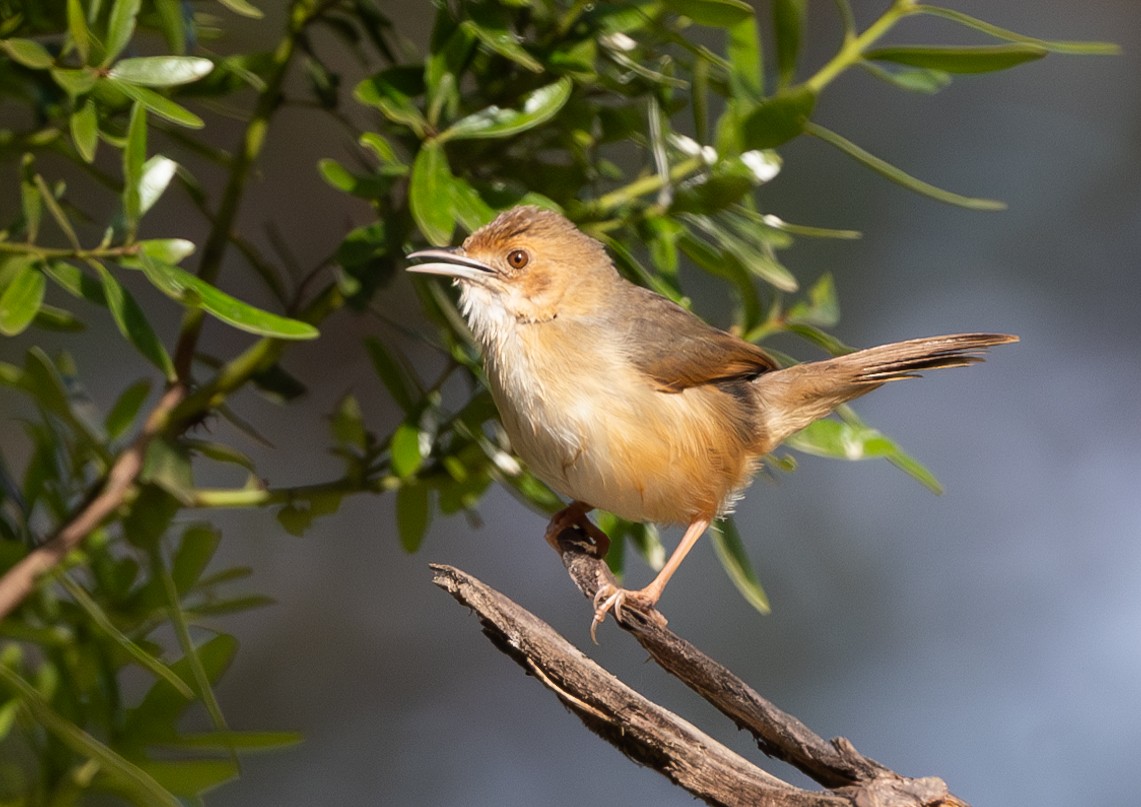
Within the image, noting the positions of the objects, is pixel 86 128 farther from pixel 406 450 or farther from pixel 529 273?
pixel 529 273

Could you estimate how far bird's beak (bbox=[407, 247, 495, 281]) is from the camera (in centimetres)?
179

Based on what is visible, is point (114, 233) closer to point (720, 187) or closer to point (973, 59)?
point (720, 187)

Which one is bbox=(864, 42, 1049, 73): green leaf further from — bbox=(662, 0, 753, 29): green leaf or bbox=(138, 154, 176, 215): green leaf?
bbox=(138, 154, 176, 215): green leaf

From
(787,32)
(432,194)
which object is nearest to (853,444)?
(787,32)

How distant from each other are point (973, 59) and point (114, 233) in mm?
1164

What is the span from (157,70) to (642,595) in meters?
0.97

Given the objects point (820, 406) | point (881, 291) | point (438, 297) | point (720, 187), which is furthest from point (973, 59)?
point (881, 291)

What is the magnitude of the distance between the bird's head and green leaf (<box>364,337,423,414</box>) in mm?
194

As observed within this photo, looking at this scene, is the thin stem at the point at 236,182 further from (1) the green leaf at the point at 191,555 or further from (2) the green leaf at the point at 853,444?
(2) the green leaf at the point at 853,444

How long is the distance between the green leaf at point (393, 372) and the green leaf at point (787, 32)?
708 mm

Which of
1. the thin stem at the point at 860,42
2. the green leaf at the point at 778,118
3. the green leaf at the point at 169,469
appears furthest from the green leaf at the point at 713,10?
the green leaf at the point at 169,469

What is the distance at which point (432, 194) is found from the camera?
1581mm

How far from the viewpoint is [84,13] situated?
156 centimetres

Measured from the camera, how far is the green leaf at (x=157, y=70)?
1.52 m
